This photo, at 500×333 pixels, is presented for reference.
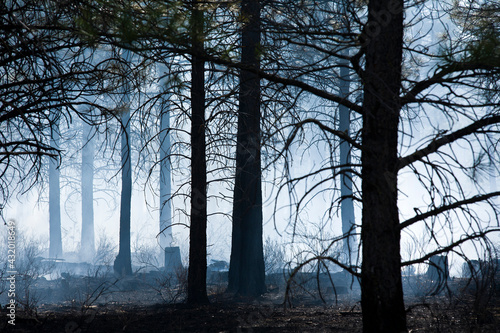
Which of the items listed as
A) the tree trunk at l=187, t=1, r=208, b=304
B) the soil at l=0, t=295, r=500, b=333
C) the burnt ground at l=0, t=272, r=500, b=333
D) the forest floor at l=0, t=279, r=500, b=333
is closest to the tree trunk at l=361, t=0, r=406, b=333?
the burnt ground at l=0, t=272, r=500, b=333

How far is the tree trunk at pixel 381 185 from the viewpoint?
3184 millimetres

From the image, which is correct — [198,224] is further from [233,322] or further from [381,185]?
[381,185]

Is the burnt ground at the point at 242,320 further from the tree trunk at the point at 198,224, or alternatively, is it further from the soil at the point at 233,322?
the tree trunk at the point at 198,224

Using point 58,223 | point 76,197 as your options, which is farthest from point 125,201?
point 76,197

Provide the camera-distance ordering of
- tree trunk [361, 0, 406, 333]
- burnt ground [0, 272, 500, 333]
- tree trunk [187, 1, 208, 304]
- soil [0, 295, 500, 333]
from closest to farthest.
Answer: tree trunk [361, 0, 406, 333]
burnt ground [0, 272, 500, 333]
soil [0, 295, 500, 333]
tree trunk [187, 1, 208, 304]

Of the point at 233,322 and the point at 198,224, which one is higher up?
the point at 198,224

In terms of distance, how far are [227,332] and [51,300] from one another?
892cm

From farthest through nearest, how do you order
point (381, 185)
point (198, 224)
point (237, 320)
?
point (198, 224) → point (237, 320) → point (381, 185)

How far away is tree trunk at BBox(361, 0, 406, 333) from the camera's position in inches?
125

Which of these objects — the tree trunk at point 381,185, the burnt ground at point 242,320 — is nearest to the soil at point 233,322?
the burnt ground at point 242,320

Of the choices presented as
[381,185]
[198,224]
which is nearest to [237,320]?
[198,224]

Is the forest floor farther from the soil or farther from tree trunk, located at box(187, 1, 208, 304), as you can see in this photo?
tree trunk, located at box(187, 1, 208, 304)

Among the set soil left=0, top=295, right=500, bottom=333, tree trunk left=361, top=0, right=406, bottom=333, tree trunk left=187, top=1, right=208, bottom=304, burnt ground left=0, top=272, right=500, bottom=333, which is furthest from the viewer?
tree trunk left=187, top=1, right=208, bottom=304

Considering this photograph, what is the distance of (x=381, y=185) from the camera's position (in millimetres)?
3225
